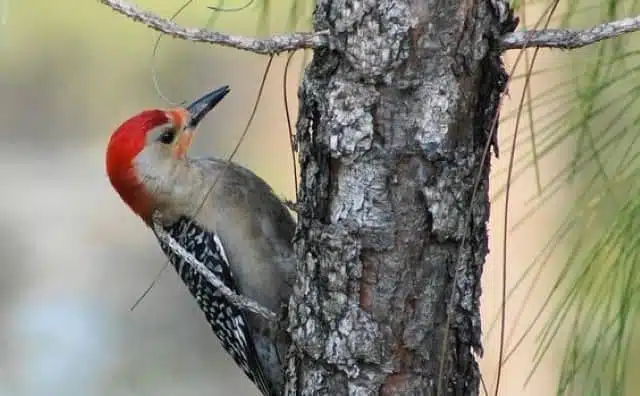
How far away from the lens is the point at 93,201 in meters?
5.68

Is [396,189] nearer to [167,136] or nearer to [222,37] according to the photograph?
[222,37]

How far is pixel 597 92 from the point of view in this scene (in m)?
1.57

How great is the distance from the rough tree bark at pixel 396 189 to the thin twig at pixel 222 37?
0.12ft

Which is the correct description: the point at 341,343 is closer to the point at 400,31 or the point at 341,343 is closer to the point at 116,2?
the point at 400,31

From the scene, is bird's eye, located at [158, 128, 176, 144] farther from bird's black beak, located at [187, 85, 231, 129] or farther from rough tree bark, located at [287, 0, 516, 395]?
rough tree bark, located at [287, 0, 516, 395]

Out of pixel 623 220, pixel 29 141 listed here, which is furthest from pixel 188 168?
pixel 29 141

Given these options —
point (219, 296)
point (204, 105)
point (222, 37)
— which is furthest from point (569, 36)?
point (219, 296)

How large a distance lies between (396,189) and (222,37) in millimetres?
287

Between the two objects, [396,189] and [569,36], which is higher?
[569,36]

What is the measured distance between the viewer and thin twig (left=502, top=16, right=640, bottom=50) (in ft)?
4.36

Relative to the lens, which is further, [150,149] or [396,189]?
[150,149]

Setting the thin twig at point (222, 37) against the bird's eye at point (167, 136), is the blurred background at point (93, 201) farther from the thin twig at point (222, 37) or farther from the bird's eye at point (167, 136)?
the thin twig at point (222, 37)

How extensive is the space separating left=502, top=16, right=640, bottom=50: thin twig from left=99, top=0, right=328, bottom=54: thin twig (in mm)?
232

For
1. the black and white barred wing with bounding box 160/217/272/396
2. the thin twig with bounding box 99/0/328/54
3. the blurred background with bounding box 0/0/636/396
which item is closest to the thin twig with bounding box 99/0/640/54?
the thin twig with bounding box 99/0/328/54
